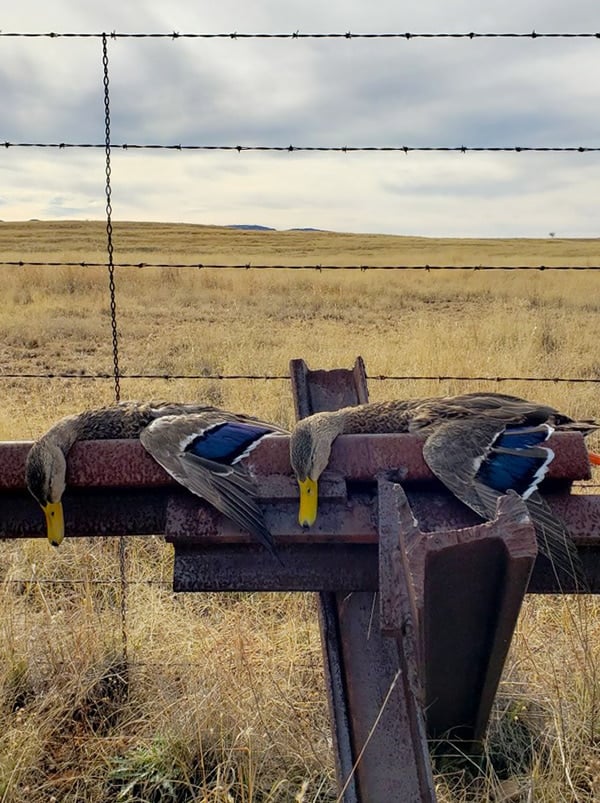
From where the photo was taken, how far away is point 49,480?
2.25m

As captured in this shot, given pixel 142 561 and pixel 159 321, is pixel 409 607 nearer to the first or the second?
pixel 142 561

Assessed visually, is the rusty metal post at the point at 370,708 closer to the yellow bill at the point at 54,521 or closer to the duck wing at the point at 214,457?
the duck wing at the point at 214,457

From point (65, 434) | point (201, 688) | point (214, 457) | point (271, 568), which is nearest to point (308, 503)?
point (271, 568)

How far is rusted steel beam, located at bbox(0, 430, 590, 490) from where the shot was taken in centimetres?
226

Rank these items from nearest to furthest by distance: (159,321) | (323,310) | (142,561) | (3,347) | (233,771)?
1. (233,771)
2. (142,561)
3. (3,347)
4. (159,321)
5. (323,310)

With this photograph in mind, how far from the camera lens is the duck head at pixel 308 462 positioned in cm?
218

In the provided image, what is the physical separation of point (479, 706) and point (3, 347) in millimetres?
10245

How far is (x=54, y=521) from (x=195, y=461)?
46cm

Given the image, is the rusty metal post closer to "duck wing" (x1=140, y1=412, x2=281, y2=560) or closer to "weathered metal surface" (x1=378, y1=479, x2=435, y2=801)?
"weathered metal surface" (x1=378, y1=479, x2=435, y2=801)

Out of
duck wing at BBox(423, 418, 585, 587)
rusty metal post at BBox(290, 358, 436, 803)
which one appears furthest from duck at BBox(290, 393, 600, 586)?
rusty metal post at BBox(290, 358, 436, 803)

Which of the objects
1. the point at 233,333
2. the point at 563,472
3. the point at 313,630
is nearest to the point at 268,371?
the point at 233,333

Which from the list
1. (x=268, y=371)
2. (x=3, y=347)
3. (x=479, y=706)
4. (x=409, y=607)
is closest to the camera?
(x=409, y=607)

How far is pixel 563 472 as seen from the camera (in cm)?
224

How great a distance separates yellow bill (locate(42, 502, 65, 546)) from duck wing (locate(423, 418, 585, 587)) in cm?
111
